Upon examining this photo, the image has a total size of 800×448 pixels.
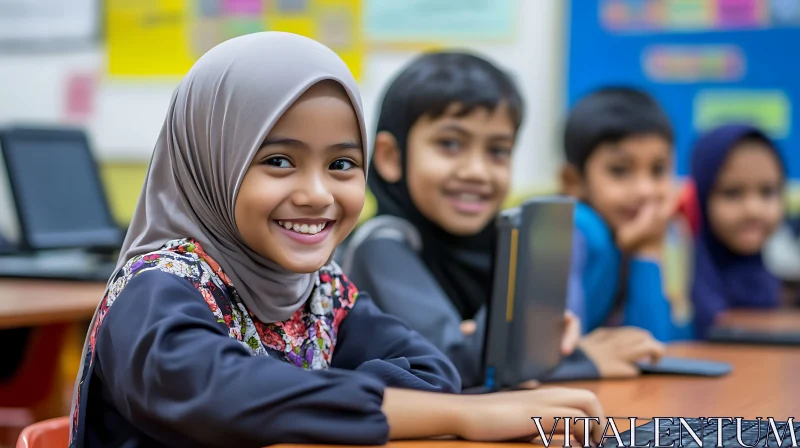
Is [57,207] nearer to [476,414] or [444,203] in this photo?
[444,203]

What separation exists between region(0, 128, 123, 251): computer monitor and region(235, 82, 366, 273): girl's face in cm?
166

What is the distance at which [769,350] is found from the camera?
1938mm

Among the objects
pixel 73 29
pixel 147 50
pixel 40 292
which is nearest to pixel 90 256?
pixel 40 292

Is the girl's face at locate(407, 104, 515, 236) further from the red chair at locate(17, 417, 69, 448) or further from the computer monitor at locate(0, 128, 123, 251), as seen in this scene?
the computer monitor at locate(0, 128, 123, 251)

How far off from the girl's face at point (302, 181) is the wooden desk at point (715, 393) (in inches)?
Result: 12.8

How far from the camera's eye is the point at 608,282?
2.12m

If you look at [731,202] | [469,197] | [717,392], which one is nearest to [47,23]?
[731,202]

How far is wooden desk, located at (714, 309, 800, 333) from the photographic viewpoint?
2.30 metres

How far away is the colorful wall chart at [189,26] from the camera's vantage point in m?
3.86

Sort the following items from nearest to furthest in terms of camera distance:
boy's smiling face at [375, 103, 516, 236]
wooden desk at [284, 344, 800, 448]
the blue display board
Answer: wooden desk at [284, 344, 800, 448], boy's smiling face at [375, 103, 516, 236], the blue display board

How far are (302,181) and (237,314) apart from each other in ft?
0.51

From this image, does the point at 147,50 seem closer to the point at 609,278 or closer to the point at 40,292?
the point at 40,292

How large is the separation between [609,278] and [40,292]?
1234 millimetres

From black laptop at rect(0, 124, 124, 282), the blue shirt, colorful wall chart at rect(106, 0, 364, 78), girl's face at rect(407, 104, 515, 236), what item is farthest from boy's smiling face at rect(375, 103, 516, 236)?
colorful wall chart at rect(106, 0, 364, 78)
